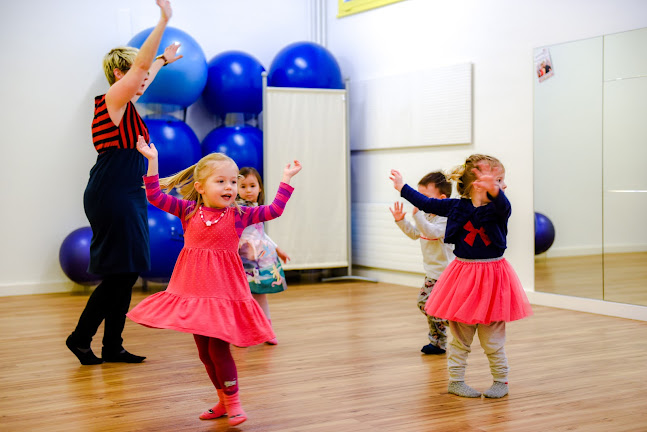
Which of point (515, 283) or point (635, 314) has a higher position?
point (515, 283)

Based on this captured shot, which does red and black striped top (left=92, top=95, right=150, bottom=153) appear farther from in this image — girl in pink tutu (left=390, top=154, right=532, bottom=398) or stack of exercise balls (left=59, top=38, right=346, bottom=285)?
stack of exercise balls (left=59, top=38, right=346, bottom=285)

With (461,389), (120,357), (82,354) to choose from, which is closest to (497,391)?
(461,389)

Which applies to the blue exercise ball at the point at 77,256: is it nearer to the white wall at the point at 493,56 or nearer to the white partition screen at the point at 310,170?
the white partition screen at the point at 310,170

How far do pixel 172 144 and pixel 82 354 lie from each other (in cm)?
247

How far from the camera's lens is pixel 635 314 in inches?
171

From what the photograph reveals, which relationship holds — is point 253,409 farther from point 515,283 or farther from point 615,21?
→ point 615,21

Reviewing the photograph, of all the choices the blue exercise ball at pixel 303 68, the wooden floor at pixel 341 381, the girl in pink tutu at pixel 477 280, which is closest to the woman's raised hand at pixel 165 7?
the girl in pink tutu at pixel 477 280

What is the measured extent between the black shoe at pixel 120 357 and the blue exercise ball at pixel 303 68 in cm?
320

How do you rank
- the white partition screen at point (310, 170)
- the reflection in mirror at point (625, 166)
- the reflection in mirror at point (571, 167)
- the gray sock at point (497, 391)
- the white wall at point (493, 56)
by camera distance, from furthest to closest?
the white partition screen at point (310, 170) → the white wall at point (493, 56) → the reflection in mirror at point (571, 167) → the reflection in mirror at point (625, 166) → the gray sock at point (497, 391)

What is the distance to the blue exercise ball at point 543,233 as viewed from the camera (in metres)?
4.86

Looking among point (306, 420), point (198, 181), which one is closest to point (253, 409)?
point (306, 420)

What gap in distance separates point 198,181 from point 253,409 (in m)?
0.83

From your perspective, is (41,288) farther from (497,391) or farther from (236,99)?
(497,391)

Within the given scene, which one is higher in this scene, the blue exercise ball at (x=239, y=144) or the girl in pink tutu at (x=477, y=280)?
the blue exercise ball at (x=239, y=144)
